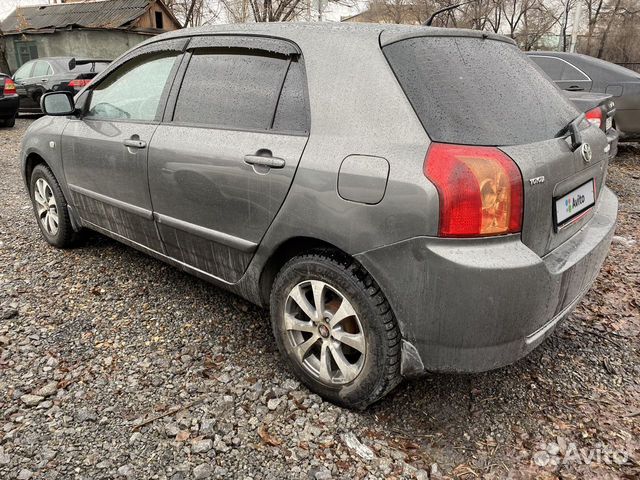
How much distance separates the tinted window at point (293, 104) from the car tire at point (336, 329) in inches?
23.8

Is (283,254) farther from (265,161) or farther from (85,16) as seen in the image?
(85,16)

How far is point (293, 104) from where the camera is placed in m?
→ 2.37

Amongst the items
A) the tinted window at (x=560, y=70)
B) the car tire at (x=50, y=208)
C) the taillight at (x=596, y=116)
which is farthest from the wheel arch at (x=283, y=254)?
the tinted window at (x=560, y=70)

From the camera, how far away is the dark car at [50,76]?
12.7 m

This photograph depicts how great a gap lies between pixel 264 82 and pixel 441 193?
1159mm

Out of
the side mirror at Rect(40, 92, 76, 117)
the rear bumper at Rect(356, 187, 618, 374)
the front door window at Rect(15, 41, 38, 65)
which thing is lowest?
the rear bumper at Rect(356, 187, 618, 374)

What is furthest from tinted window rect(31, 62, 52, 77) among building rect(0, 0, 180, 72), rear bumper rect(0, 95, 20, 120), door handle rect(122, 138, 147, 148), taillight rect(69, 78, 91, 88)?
building rect(0, 0, 180, 72)

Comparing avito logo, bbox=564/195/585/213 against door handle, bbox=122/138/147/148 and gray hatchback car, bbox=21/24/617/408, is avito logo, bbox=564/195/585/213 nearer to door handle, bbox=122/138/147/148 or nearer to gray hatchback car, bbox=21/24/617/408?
gray hatchback car, bbox=21/24/617/408

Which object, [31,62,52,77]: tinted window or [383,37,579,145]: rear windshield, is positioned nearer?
[383,37,579,145]: rear windshield

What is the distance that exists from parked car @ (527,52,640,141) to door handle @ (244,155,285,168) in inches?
265

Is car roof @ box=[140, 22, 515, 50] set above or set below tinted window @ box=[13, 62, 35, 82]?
above

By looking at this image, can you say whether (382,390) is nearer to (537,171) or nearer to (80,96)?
(537,171)

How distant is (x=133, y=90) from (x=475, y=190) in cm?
248

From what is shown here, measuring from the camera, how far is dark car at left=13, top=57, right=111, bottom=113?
12.7 m
